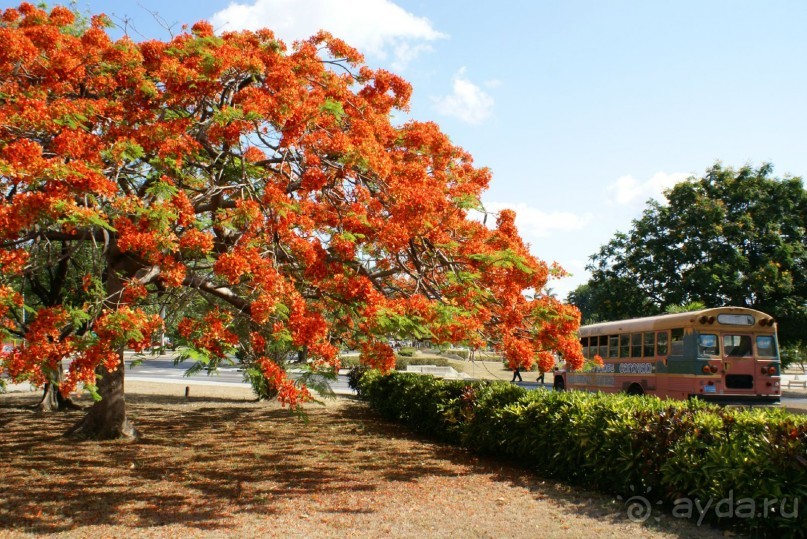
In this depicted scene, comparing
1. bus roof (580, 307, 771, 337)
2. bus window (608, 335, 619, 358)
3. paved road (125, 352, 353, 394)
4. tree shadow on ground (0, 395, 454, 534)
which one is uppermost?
bus roof (580, 307, 771, 337)

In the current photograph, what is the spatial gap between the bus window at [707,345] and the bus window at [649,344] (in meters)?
1.53

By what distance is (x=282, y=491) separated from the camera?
26.6 ft

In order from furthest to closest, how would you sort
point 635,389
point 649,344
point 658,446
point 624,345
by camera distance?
point 624,345
point 635,389
point 649,344
point 658,446

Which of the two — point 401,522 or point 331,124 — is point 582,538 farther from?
point 331,124

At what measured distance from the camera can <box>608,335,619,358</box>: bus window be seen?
17875mm

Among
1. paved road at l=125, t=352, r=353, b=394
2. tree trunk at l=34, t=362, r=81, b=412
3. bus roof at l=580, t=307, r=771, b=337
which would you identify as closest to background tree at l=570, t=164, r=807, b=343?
bus roof at l=580, t=307, r=771, b=337

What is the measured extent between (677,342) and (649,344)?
124cm

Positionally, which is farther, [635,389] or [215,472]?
[635,389]

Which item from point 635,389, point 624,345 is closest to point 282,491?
point 635,389

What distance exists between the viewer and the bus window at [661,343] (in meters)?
15.5

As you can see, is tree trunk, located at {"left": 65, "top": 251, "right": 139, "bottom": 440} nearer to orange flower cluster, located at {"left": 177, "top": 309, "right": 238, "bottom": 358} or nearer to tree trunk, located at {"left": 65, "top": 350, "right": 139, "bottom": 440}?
tree trunk, located at {"left": 65, "top": 350, "right": 139, "bottom": 440}

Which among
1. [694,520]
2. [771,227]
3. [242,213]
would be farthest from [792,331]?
[242,213]

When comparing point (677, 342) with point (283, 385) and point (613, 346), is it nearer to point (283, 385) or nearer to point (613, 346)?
point (613, 346)

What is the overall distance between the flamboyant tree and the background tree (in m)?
14.7
